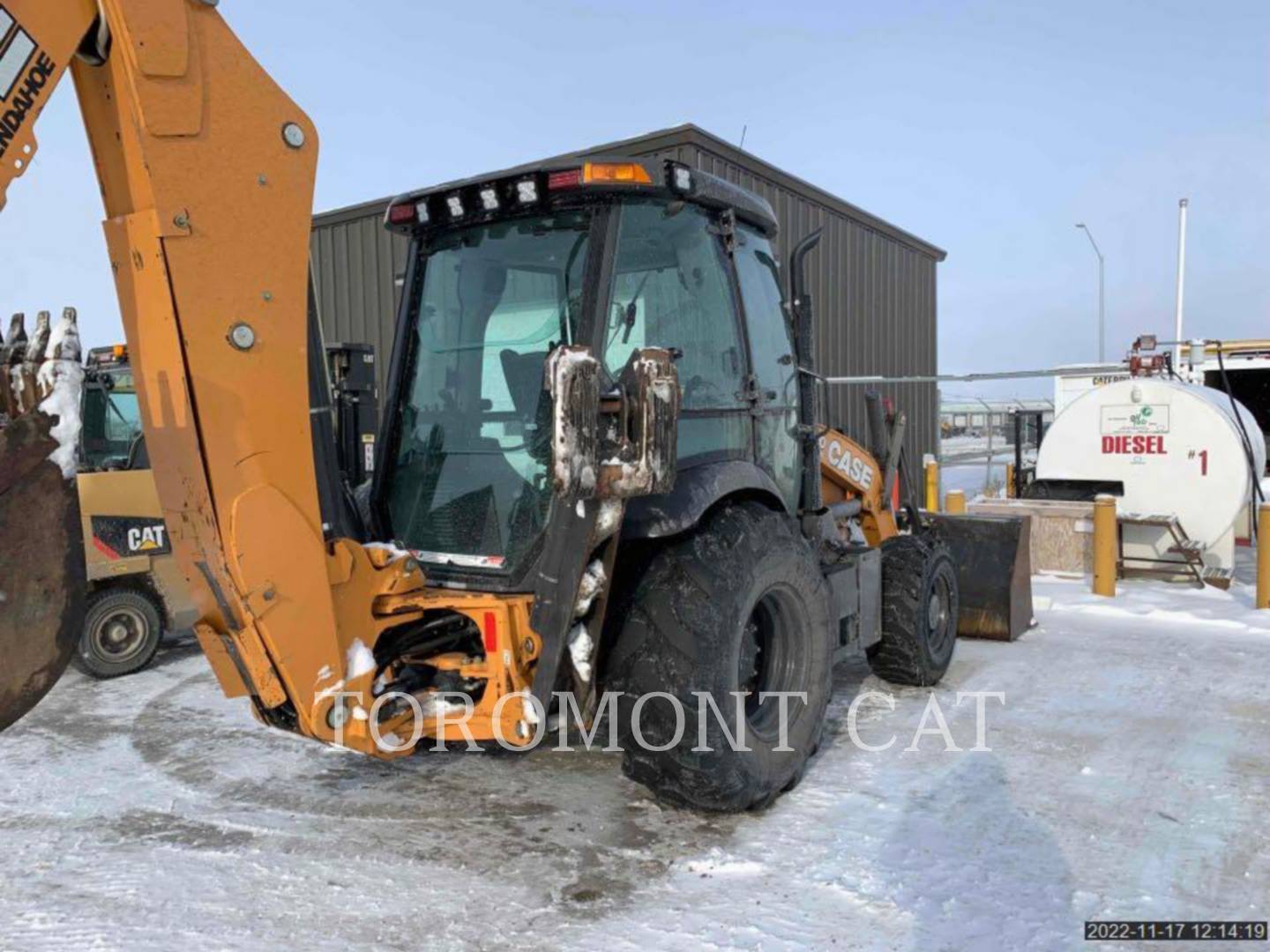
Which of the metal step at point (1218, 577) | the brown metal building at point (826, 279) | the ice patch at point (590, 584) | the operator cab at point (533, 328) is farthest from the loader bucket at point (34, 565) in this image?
the metal step at point (1218, 577)

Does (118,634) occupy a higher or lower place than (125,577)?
lower

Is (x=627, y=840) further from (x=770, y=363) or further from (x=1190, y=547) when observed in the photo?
(x=1190, y=547)

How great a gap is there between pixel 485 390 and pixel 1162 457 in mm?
7568

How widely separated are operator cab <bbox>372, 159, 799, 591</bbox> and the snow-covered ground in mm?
1072

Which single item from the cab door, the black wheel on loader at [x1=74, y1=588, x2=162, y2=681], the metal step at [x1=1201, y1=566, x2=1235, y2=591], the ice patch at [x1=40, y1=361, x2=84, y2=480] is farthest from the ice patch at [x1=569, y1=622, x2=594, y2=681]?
the metal step at [x1=1201, y1=566, x2=1235, y2=591]

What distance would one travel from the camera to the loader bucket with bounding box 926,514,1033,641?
258 inches

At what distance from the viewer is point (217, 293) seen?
2.67 m

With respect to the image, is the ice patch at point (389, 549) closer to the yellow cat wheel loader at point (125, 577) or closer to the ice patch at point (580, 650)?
the ice patch at point (580, 650)

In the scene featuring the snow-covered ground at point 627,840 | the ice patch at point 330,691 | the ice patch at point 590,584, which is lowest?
the snow-covered ground at point 627,840

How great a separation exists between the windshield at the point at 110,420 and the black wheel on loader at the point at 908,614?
5819 millimetres

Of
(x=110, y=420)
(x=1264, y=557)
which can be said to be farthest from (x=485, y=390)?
(x=1264, y=557)

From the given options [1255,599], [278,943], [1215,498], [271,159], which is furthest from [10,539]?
[1215,498]

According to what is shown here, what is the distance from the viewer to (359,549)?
311 centimetres

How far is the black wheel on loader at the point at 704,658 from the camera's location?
3.32m
